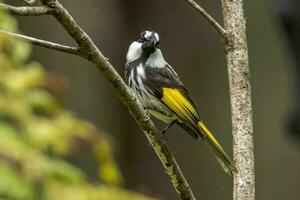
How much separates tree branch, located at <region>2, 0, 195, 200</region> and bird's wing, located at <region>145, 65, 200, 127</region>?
2.50 ft

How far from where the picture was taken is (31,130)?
9.65 ft

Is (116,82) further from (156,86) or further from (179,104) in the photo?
(156,86)

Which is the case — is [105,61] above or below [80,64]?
below

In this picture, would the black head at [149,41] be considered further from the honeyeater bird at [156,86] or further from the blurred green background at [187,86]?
the blurred green background at [187,86]

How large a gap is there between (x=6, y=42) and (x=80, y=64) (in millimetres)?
4097

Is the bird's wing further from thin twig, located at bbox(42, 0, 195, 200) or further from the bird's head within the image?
thin twig, located at bbox(42, 0, 195, 200)

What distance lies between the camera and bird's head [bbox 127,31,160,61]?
416 cm

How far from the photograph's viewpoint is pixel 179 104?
3.96 m

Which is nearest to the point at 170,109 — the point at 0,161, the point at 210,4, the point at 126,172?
the point at 0,161

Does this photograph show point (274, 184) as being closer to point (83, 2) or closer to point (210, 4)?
point (210, 4)

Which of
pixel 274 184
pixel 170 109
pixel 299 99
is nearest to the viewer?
pixel 170 109

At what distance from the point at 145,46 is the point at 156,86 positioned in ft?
0.69

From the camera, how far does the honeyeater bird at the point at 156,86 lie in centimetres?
396

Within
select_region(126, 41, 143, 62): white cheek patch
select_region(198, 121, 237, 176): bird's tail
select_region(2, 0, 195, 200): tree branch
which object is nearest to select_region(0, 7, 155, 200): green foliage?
select_region(2, 0, 195, 200): tree branch
